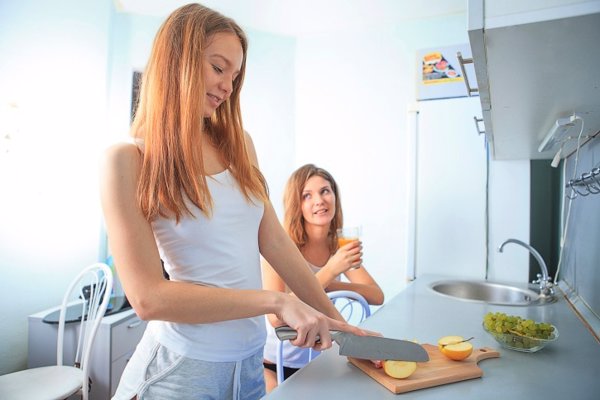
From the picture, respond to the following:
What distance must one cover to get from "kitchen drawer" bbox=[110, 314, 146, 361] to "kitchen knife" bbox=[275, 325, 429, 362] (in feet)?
5.63

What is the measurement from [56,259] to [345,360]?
227 cm

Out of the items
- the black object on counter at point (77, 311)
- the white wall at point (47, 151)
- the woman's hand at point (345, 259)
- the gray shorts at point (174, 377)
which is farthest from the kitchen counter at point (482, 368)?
the white wall at point (47, 151)

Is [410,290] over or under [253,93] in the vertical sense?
under

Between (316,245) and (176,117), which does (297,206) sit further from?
(176,117)

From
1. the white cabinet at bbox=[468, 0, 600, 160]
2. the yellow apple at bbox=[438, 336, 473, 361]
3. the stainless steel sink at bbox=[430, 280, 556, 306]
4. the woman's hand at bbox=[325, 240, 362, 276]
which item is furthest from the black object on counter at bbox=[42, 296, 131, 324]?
the white cabinet at bbox=[468, 0, 600, 160]

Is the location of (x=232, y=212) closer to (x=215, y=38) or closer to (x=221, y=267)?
(x=221, y=267)

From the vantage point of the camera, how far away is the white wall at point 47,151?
217 cm

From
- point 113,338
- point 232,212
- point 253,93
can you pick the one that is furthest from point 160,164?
point 253,93

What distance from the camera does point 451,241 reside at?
2.13 m

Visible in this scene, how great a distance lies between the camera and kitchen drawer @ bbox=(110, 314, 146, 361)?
2.09 metres

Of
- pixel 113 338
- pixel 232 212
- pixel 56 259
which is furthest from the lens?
pixel 56 259

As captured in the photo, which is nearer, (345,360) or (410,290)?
(345,360)

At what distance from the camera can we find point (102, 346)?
206 cm

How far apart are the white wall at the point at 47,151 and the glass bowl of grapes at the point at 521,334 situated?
238cm
